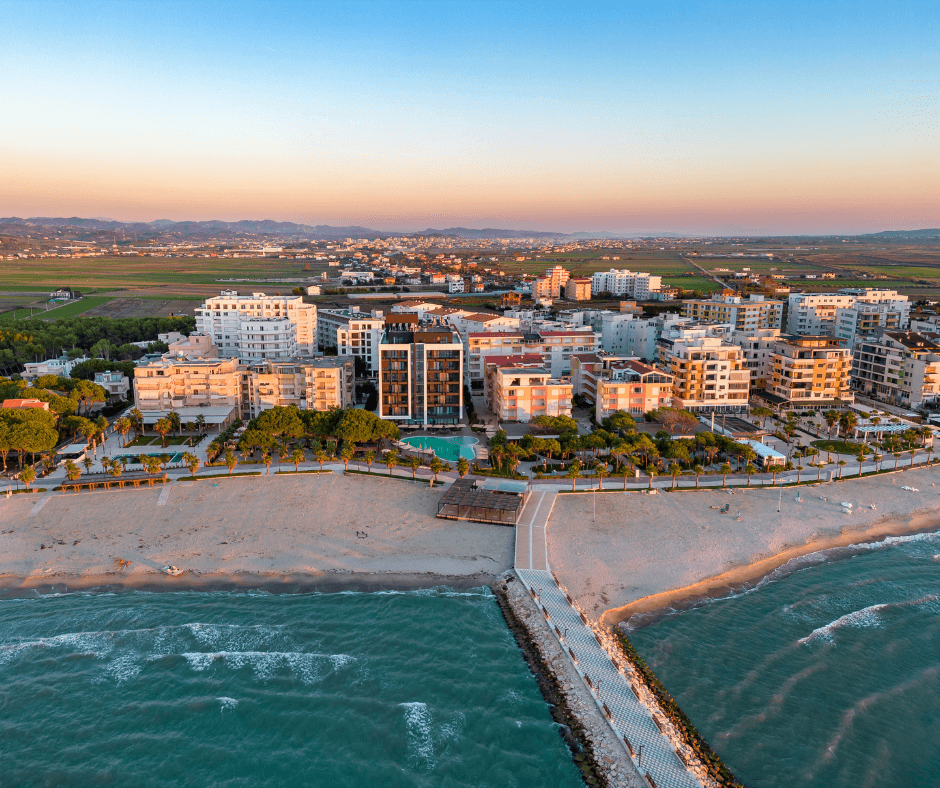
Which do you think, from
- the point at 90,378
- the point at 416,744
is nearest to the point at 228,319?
the point at 90,378

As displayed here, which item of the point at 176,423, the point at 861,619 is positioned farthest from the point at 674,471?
the point at 176,423

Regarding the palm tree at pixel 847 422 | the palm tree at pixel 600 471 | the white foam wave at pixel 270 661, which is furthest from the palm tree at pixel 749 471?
the white foam wave at pixel 270 661

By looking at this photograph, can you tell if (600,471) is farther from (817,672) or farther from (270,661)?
(270,661)

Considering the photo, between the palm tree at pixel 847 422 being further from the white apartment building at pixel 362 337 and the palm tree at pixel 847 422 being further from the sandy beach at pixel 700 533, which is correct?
the white apartment building at pixel 362 337

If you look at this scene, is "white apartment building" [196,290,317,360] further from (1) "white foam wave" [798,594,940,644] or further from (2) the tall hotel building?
(1) "white foam wave" [798,594,940,644]

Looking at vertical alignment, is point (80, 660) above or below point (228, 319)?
→ below

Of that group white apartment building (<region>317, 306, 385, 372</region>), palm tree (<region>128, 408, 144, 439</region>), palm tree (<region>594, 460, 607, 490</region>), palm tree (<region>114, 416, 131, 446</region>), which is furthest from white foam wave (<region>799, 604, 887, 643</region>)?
white apartment building (<region>317, 306, 385, 372</region>)

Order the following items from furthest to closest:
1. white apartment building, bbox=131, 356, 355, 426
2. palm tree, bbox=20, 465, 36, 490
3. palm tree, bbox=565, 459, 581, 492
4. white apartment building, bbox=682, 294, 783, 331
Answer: white apartment building, bbox=682, 294, 783, 331
white apartment building, bbox=131, 356, 355, 426
palm tree, bbox=565, 459, 581, 492
palm tree, bbox=20, 465, 36, 490

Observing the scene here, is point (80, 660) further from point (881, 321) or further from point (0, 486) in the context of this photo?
point (881, 321)
